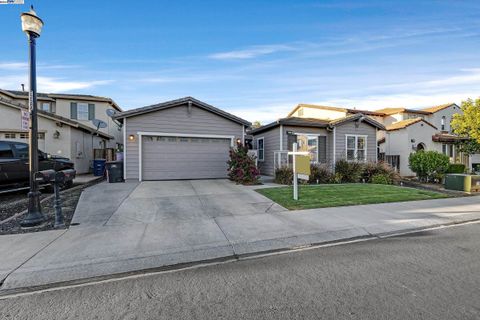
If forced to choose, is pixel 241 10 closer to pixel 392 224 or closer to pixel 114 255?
pixel 392 224

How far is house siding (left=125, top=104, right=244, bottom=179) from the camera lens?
12.6m

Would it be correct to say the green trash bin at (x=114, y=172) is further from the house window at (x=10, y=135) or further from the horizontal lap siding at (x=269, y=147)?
the horizontal lap siding at (x=269, y=147)

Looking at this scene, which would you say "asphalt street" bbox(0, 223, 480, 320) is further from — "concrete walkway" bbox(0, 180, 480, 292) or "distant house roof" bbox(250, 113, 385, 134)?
"distant house roof" bbox(250, 113, 385, 134)

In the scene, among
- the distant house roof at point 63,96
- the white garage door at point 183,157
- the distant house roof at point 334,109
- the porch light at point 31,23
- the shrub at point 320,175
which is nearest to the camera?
the porch light at point 31,23

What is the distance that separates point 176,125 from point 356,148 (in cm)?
1102

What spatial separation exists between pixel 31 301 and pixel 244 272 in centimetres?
256

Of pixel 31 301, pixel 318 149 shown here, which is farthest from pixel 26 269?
pixel 318 149

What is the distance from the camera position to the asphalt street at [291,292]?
2686mm

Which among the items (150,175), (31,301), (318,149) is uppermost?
(318,149)

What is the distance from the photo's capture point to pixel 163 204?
784cm

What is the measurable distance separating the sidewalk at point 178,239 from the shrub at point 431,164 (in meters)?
10.00

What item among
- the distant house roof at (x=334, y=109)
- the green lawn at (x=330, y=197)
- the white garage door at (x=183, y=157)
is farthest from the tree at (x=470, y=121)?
the white garage door at (x=183, y=157)

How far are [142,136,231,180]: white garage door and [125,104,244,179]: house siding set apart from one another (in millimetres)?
411

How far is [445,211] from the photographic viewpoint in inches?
299
